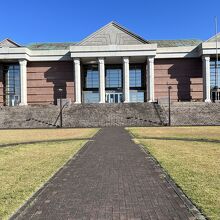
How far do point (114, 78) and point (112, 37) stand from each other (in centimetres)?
879

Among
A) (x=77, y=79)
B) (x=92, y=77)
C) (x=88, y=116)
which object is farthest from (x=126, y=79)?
(x=88, y=116)

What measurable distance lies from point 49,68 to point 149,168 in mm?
64685

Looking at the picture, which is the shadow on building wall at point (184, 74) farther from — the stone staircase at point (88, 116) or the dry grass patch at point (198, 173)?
the dry grass patch at point (198, 173)

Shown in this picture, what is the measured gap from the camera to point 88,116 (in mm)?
51500

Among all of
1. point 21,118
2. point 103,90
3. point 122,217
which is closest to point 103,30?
point 103,90

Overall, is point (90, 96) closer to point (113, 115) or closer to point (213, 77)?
point (213, 77)

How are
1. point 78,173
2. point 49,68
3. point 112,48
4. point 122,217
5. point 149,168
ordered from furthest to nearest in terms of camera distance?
point 49,68 → point 112,48 → point 149,168 → point 78,173 → point 122,217

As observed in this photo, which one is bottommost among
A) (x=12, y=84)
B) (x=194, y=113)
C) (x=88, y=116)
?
(x=88, y=116)

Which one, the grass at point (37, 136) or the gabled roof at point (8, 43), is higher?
the gabled roof at point (8, 43)

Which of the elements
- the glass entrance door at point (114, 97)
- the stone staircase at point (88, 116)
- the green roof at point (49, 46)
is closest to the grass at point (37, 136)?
the stone staircase at point (88, 116)

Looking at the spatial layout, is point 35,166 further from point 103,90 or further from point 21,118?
point 103,90

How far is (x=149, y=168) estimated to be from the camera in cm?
1212

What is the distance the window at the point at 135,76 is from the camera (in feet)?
247

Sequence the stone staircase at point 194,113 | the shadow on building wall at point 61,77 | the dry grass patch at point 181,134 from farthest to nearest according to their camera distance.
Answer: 1. the shadow on building wall at point 61,77
2. the stone staircase at point 194,113
3. the dry grass patch at point 181,134
